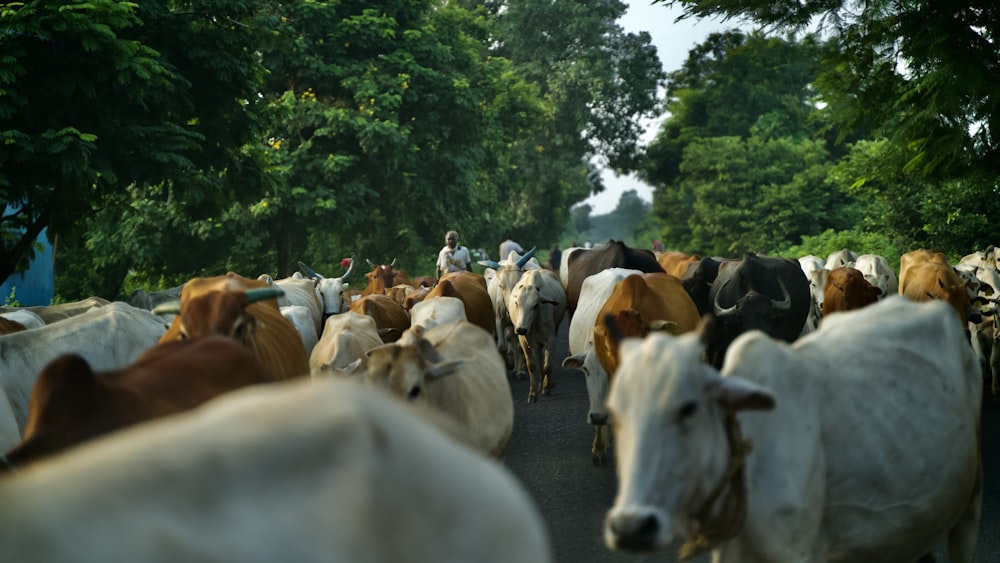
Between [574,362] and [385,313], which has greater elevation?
[385,313]

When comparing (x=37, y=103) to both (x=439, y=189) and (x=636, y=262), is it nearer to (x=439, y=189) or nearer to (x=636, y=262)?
(x=636, y=262)

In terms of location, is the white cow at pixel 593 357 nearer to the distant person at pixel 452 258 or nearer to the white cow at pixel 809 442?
the white cow at pixel 809 442

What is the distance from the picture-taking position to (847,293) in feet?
40.2

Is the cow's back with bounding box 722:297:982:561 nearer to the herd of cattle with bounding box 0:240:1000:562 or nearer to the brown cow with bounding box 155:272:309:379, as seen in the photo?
the herd of cattle with bounding box 0:240:1000:562

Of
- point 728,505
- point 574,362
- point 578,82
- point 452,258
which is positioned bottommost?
point 574,362

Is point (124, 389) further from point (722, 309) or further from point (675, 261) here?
point (675, 261)

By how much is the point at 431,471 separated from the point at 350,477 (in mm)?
191

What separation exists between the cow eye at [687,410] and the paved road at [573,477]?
343cm

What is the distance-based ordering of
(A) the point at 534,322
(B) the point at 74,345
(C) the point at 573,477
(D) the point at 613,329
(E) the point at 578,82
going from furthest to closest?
(E) the point at 578,82
(A) the point at 534,322
(C) the point at 573,477
(B) the point at 74,345
(D) the point at 613,329

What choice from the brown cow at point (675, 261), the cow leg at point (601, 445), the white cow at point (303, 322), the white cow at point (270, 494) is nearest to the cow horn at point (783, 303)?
the cow leg at point (601, 445)

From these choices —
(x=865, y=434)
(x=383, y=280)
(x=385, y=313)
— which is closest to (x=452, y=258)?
(x=383, y=280)

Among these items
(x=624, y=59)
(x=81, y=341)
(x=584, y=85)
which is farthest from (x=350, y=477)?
(x=624, y=59)

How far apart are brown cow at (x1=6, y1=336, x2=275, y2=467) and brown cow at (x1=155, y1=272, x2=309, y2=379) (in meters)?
0.97

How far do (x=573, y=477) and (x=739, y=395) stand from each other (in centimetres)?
578
